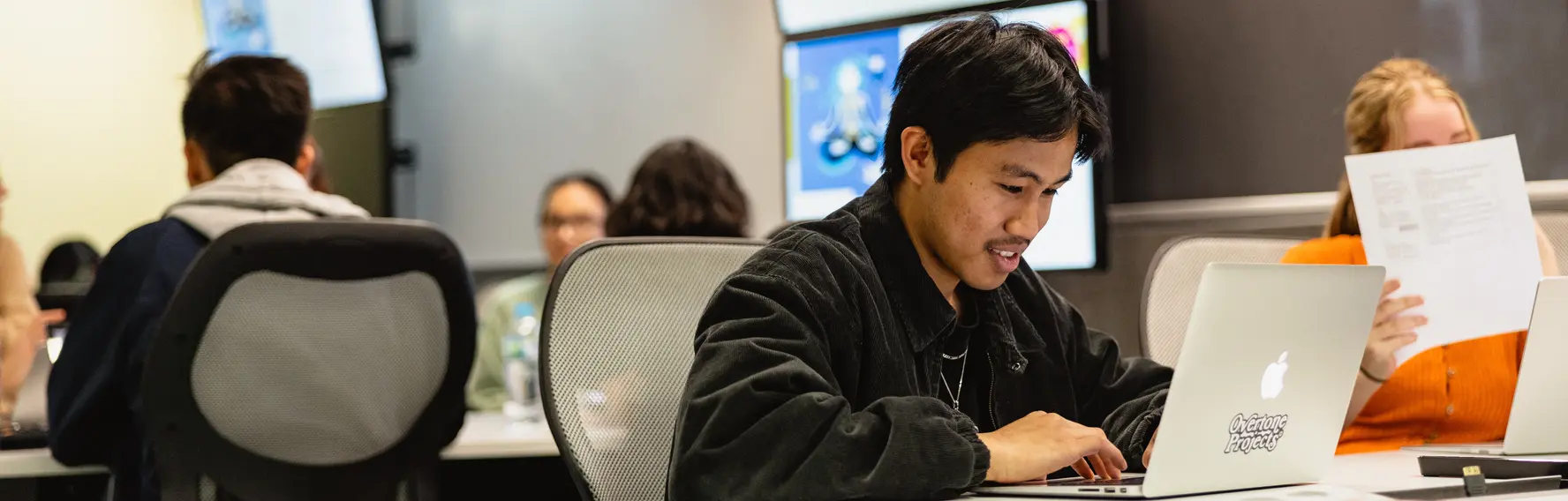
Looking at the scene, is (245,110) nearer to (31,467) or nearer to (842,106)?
(31,467)

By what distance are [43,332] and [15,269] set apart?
3.58ft

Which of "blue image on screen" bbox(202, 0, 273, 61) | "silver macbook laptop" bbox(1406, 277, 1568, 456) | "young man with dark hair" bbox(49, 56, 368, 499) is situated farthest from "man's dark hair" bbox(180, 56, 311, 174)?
"blue image on screen" bbox(202, 0, 273, 61)

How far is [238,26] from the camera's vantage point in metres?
4.95

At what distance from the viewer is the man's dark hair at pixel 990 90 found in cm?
127

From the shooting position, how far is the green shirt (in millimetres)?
3336

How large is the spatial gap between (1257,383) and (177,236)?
174 cm

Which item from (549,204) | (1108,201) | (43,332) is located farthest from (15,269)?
(1108,201)

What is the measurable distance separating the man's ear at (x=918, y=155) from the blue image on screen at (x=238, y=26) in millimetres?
4036

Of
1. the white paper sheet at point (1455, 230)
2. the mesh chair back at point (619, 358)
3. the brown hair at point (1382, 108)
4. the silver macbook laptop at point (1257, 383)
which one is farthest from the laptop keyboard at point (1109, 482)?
the brown hair at point (1382, 108)

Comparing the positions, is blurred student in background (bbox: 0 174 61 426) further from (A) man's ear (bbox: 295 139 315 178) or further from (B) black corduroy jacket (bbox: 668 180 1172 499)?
(B) black corduroy jacket (bbox: 668 180 1172 499)

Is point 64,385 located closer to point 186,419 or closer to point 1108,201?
point 186,419

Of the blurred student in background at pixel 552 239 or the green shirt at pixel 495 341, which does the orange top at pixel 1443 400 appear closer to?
the green shirt at pixel 495 341

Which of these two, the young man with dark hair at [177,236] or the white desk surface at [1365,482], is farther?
the young man with dark hair at [177,236]

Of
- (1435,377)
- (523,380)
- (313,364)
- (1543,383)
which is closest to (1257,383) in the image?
(1543,383)
